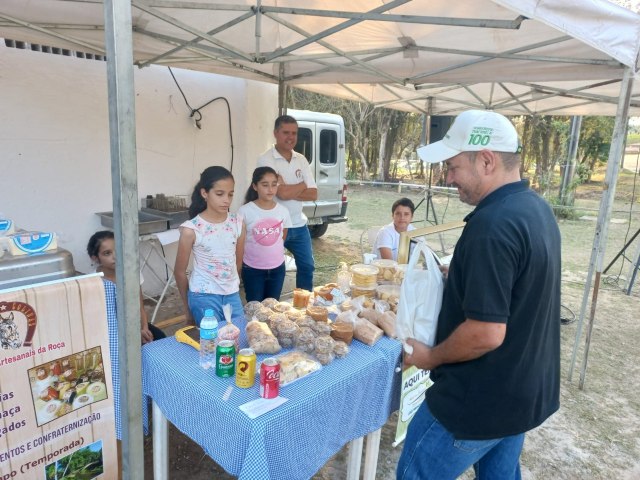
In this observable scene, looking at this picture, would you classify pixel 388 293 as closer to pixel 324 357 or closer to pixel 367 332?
pixel 367 332

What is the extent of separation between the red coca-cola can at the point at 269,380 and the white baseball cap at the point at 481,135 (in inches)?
40.7

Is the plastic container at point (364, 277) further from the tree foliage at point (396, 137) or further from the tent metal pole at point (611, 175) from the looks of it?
the tree foliage at point (396, 137)

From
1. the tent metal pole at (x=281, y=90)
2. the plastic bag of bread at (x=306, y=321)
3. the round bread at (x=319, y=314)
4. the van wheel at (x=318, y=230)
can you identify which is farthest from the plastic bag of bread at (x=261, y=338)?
the van wheel at (x=318, y=230)

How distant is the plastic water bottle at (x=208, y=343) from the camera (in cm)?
186

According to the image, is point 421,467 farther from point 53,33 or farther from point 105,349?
point 53,33

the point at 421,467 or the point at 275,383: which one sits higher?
the point at 275,383

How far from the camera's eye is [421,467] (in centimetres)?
161

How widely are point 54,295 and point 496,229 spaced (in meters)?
1.65

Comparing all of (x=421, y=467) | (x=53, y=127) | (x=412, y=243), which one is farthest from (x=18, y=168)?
(x=421, y=467)

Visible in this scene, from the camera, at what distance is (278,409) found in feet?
5.22

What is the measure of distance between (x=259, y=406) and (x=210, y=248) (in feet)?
4.28

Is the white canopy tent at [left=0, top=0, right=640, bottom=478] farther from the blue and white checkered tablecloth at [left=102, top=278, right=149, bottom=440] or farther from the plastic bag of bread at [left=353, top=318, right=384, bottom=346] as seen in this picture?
the plastic bag of bread at [left=353, top=318, right=384, bottom=346]

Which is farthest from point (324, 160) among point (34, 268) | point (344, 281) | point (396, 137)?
point (396, 137)

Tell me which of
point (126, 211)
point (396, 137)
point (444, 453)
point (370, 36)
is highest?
point (396, 137)
